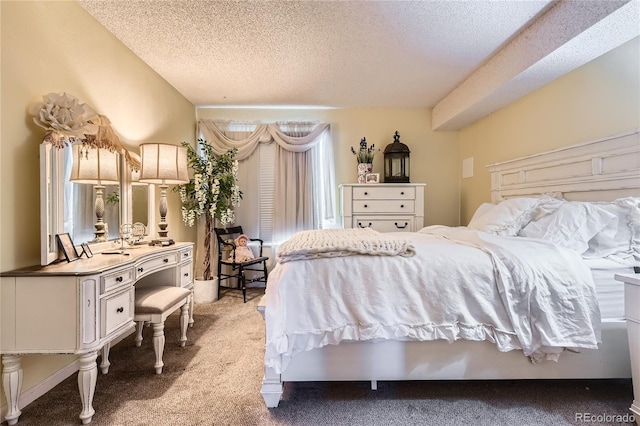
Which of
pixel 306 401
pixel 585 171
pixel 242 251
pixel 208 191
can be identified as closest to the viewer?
pixel 306 401

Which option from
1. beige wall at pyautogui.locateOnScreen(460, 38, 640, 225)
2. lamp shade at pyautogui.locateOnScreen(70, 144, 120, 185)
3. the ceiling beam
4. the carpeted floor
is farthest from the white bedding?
lamp shade at pyautogui.locateOnScreen(70, 144, 120, 185)

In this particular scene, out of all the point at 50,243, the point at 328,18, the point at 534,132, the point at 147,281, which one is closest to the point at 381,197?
the point at 534,132

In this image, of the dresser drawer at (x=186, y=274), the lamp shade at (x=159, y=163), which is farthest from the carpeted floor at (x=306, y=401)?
the lamp shade at (x=159, y=163)

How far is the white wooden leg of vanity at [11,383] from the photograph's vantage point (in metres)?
1.42

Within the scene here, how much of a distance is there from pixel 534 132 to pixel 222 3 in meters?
2.81

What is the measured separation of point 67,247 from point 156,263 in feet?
1.61

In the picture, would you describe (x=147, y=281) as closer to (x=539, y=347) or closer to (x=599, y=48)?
(x=539, y=347)

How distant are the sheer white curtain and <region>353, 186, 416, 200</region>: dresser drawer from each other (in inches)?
21.8

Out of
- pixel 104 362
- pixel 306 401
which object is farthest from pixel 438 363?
pixel 104 362

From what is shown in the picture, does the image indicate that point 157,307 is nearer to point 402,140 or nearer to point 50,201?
point 50,201

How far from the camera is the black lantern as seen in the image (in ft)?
12.6

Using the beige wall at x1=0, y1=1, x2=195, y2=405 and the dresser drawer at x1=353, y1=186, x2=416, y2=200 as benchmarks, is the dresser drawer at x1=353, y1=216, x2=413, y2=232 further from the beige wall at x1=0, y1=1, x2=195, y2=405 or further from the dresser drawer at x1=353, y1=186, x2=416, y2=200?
the beige wall at x1=0, y1=1, x2=195, y2=405

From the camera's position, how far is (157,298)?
1939 mm

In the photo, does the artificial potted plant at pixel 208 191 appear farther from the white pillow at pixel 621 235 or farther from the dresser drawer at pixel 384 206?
the white pillow at pixel 621 235
